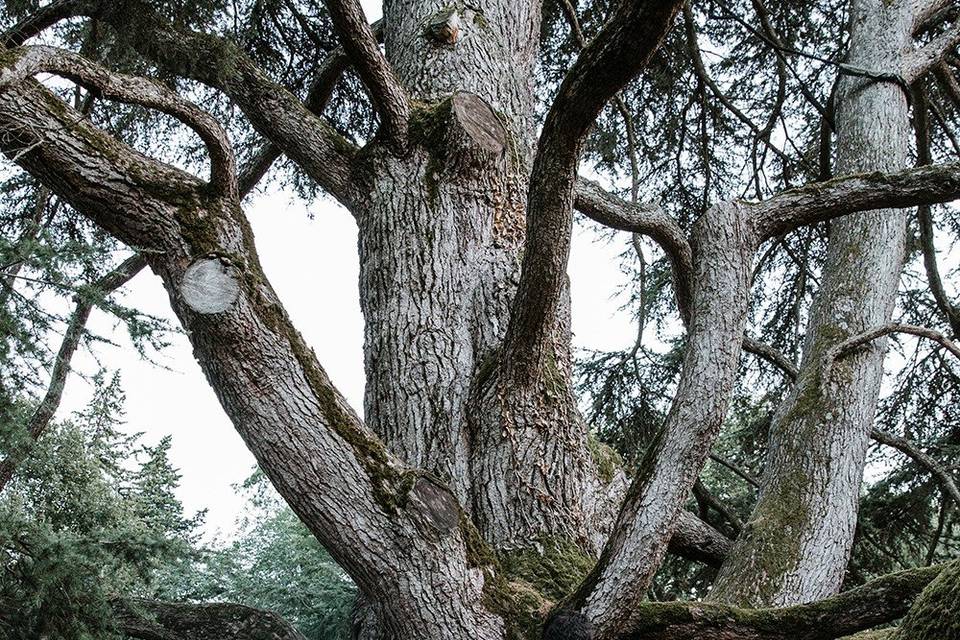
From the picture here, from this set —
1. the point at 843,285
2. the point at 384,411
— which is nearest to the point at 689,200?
the point at 843,285

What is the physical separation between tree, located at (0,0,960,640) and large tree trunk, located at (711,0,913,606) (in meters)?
0.01

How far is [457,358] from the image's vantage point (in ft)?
8.79

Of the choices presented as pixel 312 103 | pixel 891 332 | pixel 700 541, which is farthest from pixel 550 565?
pixel 312 103

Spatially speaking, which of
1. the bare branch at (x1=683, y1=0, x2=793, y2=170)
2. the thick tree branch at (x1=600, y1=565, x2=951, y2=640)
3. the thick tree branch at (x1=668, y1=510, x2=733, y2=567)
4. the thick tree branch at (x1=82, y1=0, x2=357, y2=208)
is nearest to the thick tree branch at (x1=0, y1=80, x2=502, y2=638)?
the thick tree branch at (x1=600, y1=565, x2=951, y2=640)

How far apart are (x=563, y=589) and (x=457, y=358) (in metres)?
0.78

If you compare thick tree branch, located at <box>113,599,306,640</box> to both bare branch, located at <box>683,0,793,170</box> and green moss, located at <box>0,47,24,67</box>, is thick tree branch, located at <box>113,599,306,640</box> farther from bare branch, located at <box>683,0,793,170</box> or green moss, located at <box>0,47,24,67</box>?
bare branch, located at <box>683,0,793,170</box>

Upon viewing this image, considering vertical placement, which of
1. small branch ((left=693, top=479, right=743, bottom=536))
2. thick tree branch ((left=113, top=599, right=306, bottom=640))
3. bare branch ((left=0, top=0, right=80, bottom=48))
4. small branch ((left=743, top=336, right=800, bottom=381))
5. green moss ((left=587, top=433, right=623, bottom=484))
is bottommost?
thick tree branch ((left=113, top=599, right=306, bottom=640))

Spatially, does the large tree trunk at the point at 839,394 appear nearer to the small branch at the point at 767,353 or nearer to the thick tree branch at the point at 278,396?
the small branch at the point at 767,353

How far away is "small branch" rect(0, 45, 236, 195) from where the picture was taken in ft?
6.48

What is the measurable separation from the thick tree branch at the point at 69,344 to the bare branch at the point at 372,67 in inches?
36.0

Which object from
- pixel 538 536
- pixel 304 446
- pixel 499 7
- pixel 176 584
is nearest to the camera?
pixel 304 446

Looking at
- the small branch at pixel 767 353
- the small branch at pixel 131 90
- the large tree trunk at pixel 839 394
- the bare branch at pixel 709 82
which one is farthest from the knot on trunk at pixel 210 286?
the bare branch at pixel 709 82

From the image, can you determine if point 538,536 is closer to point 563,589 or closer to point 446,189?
point 563,589

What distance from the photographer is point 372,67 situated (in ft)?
8.66
